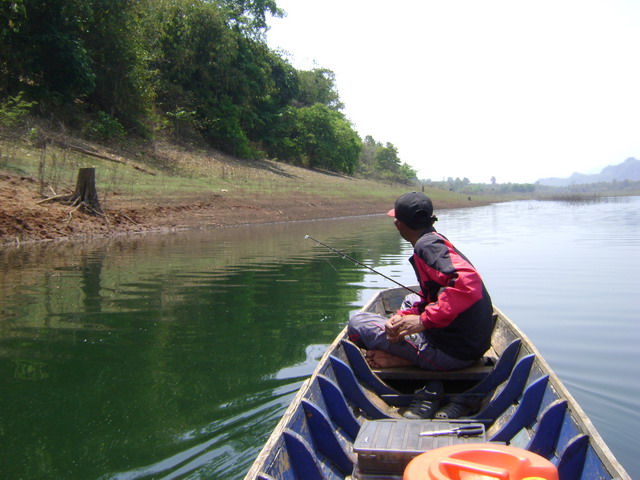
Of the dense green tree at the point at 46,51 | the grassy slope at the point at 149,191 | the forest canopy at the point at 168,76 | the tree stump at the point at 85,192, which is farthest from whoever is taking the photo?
the forest canopy at the point at 168,76

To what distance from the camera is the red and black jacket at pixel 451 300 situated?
3.84 m

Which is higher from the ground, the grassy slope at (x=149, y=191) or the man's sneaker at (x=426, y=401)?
the grassy slope at (x=149, y=191)

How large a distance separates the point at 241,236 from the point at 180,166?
981cm

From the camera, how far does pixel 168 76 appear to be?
33688 millimetres

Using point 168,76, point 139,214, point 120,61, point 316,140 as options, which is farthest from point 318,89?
point 139,214

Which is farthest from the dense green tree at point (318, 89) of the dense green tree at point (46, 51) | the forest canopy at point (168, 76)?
the dense green tree at point (46, 51)

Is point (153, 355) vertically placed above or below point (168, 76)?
below

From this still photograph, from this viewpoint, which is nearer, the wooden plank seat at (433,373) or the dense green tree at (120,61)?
the wooden plank seat at (433,373)

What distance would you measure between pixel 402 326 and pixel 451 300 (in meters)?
0.50

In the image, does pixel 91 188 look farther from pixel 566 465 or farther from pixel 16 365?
pixel 566 465

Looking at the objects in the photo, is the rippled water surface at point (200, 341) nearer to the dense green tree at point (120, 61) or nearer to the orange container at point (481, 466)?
the orange container at point (481, 466)

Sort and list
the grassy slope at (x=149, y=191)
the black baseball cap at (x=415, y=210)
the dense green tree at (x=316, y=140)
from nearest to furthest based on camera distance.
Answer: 1. the black baseball cap at (x=415, y=210)
2. the grassy slope at (x=149, y=191)
3. the dense green tree at (x=316, y=140)

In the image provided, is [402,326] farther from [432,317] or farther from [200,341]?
[200,341]

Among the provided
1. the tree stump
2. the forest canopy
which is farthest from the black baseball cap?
the forest canopy
